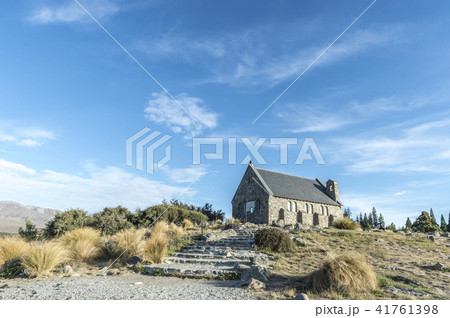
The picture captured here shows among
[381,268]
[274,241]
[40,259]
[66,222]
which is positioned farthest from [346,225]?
[40,259]

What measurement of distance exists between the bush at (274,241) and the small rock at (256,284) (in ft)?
19.0

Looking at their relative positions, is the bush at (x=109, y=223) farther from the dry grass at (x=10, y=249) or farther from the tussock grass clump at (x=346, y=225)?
the tussock grass clump at (x=346, y=225)

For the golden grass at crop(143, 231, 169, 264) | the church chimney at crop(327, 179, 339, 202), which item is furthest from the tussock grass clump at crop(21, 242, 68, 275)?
the church chimney at crop(327, 179, 339, 202)


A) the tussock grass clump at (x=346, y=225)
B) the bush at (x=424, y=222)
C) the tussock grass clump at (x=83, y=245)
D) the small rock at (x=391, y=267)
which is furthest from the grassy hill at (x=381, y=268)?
the bush at (x=424, y=222)

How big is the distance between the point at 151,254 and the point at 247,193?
2239 cm

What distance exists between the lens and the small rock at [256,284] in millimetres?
7405

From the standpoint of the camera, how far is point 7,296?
6684 millimetres

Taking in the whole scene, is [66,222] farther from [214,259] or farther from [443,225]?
[443,225]

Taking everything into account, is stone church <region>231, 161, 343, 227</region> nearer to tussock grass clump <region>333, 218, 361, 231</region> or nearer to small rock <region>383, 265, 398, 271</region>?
tussock grass clump <region>333, 218, 361, 231</region>

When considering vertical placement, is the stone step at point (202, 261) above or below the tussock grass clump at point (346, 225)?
below

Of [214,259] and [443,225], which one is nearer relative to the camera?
[214,259]

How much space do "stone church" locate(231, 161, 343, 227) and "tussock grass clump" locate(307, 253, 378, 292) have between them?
22.0 metres

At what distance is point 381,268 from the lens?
10.2 metres

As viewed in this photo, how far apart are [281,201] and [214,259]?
20.2 meters
